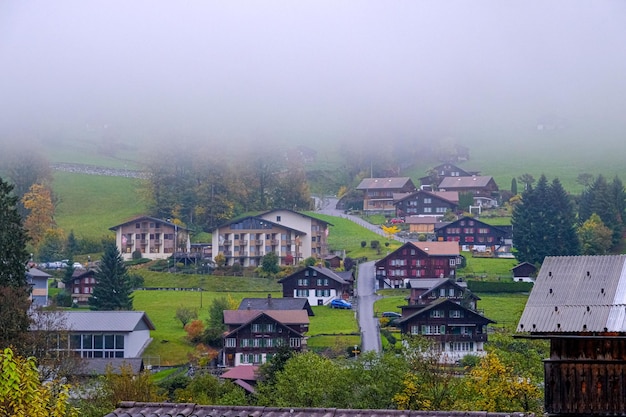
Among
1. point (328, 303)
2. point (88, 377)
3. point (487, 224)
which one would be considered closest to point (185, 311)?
point (328, 303)

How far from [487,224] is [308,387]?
83838 millimetres

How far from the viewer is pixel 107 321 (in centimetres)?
8544

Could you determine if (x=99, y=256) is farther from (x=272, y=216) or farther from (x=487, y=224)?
(x=487, y=224)

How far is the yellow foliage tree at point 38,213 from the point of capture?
13375 centimetres

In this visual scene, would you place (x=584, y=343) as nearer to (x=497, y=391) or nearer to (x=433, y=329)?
(x=497, y=391)

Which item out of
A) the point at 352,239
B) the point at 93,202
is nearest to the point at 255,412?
the point at 352,239

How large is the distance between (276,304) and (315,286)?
10.8 meters

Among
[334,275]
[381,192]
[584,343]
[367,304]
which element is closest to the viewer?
[584,343]

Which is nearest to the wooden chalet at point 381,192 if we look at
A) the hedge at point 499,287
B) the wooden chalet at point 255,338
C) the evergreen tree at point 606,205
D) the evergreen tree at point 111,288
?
the evergreen tree at point 606,205

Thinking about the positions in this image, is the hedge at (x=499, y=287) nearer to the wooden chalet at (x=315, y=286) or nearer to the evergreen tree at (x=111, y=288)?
the wooden chalet at (x=315, y=286)

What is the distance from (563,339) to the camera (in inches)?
854

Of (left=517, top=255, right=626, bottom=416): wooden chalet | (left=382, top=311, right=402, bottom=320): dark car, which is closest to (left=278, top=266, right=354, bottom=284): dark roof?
(left=382, top=311, right=402, bottom=320): dark car

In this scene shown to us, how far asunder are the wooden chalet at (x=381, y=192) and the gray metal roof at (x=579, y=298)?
13774 cm

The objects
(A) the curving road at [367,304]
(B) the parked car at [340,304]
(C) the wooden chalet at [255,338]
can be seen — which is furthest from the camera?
(B) the parked car at [340,304]
